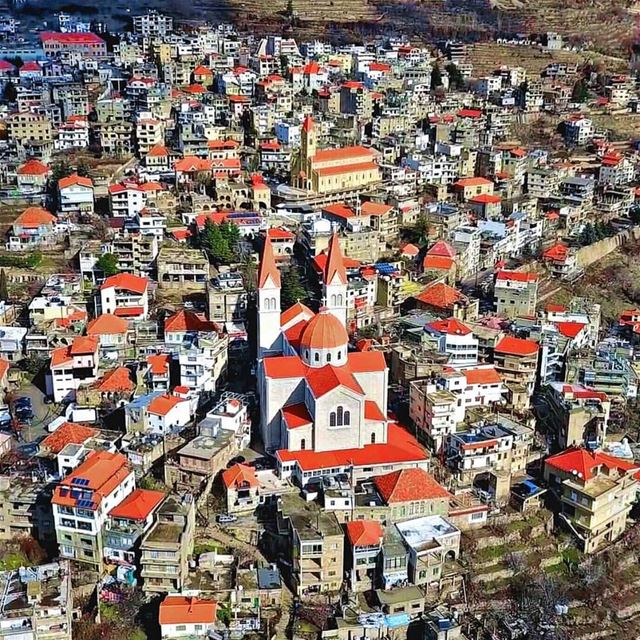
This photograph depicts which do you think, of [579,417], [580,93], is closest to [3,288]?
[579,417]

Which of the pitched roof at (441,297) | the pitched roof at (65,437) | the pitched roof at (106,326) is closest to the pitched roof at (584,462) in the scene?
the pitched roof at (441,297)

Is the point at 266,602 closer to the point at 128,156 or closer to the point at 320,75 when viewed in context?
the point at 128,156

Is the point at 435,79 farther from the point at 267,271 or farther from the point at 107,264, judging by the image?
the point at 267,271


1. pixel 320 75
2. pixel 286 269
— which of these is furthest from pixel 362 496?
pixel 320 75

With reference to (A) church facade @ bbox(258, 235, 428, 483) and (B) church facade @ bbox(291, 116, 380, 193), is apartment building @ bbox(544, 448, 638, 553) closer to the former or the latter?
(A) church facade @ bbox(258, 235, 428, 483)

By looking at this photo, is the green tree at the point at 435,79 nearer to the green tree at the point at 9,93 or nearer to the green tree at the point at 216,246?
the green tree at the point at 9,93
